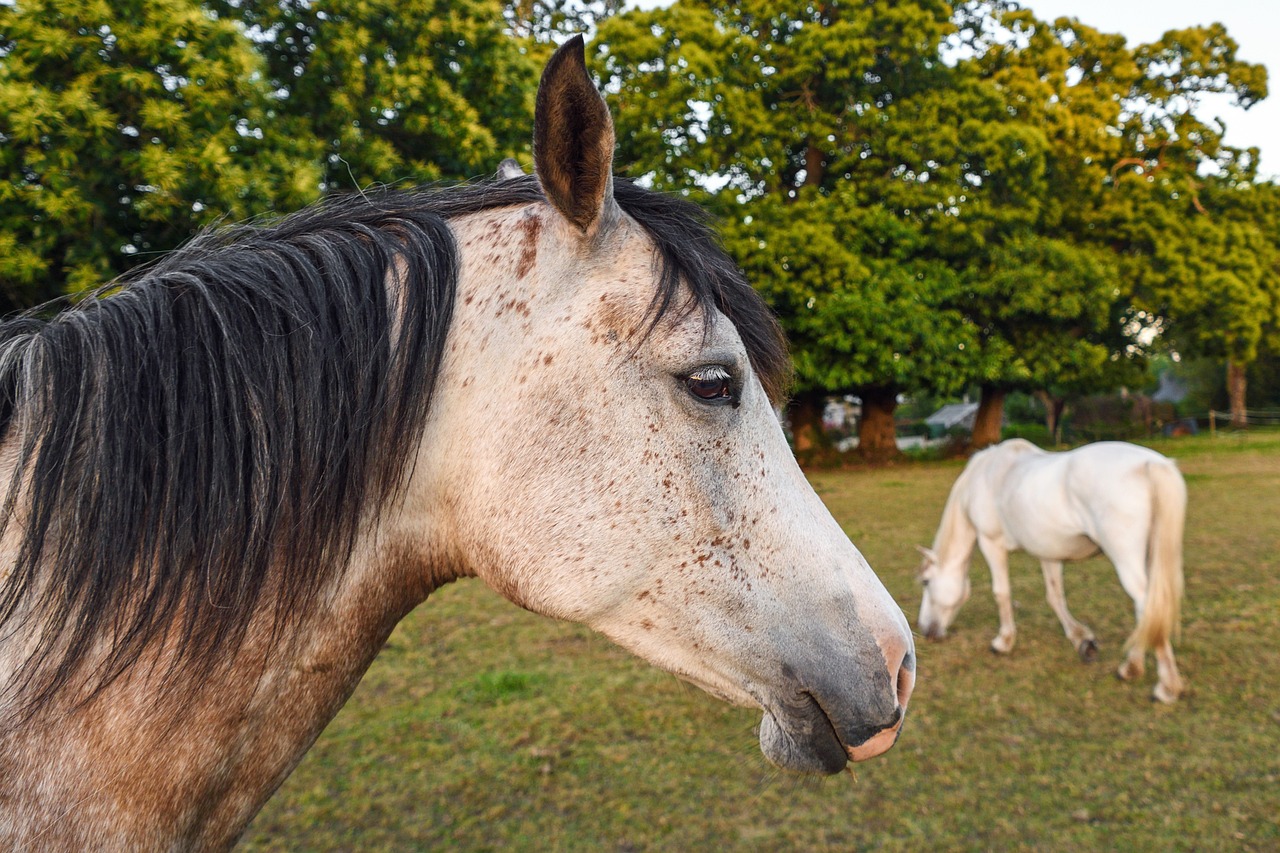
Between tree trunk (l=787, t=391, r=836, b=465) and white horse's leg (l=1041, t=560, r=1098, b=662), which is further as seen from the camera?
tree trunk (l=787, t=391, r=836, b=465)

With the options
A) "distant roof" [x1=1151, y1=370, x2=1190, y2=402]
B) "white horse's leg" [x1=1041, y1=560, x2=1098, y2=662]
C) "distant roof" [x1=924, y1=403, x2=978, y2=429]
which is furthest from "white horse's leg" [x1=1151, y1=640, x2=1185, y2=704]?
"distant roof" [x1=1151, y1=370, x2=1190, y2=402]

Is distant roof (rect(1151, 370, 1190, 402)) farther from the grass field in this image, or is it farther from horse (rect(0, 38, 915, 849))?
horse (rect(0, 38, 915, 849))

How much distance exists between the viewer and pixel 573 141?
1.16 m

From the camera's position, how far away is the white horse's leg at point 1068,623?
520 centimetres

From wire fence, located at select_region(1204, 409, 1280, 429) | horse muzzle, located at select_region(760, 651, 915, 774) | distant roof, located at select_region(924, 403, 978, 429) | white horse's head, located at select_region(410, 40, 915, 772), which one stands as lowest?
distant roof, located at select_region(924, 403, 978, 429)

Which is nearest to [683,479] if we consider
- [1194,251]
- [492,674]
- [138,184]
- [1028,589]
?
[492,674]

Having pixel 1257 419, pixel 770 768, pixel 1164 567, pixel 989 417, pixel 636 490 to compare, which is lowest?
pixel 1257 419

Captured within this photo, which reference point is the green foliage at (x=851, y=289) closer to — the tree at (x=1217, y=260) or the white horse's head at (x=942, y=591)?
the tree at (x=1217, y=260)

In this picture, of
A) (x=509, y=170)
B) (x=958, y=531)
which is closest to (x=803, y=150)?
(x=958, y=531)

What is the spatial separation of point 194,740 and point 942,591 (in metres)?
5.64

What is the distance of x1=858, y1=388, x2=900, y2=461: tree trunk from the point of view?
19.5m

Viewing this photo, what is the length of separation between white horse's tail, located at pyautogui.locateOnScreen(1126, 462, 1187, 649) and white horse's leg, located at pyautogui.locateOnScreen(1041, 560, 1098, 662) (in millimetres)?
547

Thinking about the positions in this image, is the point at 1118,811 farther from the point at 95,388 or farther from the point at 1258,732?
the point at 95,388

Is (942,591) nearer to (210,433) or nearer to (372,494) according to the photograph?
(372,494)
